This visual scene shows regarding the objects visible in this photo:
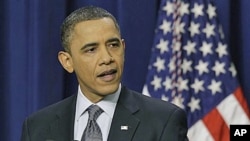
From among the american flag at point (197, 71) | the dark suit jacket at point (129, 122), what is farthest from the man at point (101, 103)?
the american flag at point (197, 71)

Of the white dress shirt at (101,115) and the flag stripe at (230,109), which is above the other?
the white dress shirt at (101,115)

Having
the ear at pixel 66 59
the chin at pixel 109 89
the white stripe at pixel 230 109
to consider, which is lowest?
the white stripe at pixel 230 109

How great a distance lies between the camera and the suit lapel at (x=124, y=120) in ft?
4.83

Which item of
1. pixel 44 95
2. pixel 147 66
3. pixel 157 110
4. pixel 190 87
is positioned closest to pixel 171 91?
pixel 190 87

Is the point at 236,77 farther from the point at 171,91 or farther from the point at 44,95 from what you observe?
the point at 44,95

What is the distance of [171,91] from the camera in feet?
8.16

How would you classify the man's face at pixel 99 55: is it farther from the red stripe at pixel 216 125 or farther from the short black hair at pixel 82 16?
the red stripe at pixel 216 125

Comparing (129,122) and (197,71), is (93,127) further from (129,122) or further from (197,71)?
(197,71)

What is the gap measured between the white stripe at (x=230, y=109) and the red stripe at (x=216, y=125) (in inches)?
0.8

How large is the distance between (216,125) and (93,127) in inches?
43.7

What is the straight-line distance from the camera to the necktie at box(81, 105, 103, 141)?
4.80 feet

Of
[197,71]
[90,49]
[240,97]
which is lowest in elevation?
[240,97]

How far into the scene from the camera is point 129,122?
1.50 metres

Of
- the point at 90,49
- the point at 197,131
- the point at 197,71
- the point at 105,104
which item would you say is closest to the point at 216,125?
the point at 197,131
